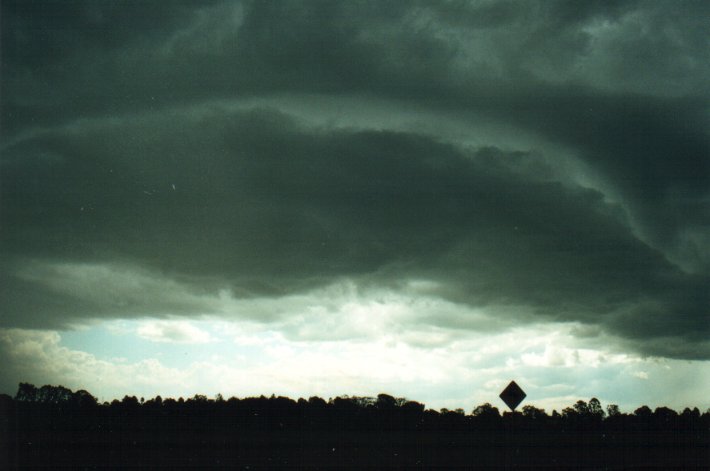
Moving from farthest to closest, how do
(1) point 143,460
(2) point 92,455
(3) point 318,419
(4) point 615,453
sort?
(3) point 318,419, (4) point 615,453, (2) point 92,455, (1) point 143,460

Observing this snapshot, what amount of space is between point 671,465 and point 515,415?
628cm

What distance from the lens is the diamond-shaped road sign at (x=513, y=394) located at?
20.2 metres

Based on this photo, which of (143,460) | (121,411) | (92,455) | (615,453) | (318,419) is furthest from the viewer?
(121,411)

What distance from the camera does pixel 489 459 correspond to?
24844 millimetres

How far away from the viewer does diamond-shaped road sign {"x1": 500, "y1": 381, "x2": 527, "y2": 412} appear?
20188mm

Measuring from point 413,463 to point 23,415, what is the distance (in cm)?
5899

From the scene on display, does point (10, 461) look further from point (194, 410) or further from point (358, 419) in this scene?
point (194, 410)

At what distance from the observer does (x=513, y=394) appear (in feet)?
66.8

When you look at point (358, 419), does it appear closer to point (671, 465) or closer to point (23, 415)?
point (23, 415)

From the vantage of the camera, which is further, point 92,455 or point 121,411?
point 121,411

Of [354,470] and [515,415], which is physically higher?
[515,415]

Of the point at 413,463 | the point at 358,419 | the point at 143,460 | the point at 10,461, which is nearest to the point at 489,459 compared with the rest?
the point at 413,463

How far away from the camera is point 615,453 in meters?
27.9

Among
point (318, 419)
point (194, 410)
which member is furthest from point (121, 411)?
point (318, 419)
